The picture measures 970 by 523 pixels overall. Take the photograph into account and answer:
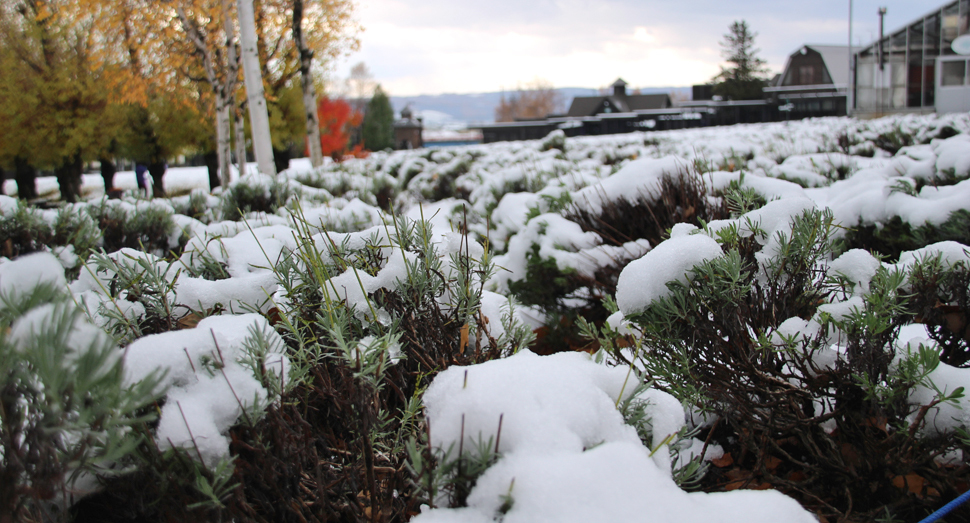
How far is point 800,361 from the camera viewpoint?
Result: 57.9 inches

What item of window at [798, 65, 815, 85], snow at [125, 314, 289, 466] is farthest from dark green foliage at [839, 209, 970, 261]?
window at [798, 65, 815, 85]

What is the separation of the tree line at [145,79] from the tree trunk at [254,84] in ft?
5.82

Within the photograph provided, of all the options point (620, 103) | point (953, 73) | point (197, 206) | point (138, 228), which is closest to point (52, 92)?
point (197, 206)

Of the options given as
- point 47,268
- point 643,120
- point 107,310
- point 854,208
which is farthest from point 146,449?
point 643,120

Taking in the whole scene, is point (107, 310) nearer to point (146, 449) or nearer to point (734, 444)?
point (146, 449)

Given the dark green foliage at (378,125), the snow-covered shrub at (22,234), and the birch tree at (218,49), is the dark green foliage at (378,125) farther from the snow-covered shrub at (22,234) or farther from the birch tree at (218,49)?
the snow-covered shrub at (22,234)

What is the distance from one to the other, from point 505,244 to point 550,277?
1241 millimetres

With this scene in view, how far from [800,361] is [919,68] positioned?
113 ft

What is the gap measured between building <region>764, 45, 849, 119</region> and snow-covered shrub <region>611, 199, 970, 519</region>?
4299 cm

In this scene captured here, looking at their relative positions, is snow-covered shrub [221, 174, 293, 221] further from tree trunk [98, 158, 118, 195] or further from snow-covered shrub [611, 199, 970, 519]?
tree trunk [98, 158, 118, 195]

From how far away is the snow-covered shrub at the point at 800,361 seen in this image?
1.42 m

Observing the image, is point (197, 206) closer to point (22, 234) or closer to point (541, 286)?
point (22, 234)

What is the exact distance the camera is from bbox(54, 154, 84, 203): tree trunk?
1927 centimetres

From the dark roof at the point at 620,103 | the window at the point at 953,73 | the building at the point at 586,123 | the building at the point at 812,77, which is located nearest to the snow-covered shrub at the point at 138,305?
the window at the point at 953,73
